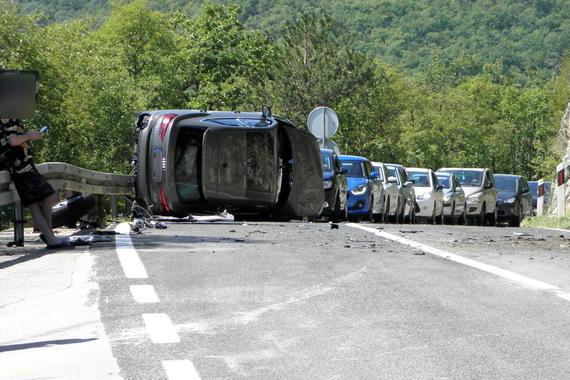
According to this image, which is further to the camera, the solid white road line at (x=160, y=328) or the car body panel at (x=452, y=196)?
the car body panel at (x=452, y=196)

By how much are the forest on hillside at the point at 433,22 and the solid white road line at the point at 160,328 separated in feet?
447

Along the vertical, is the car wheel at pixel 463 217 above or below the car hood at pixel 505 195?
below

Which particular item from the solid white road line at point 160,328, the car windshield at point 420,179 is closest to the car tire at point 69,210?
the solid white road line at point 160,328

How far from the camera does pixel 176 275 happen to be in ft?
28.2

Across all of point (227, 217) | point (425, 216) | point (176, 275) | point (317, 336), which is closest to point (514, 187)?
point (425, 216)

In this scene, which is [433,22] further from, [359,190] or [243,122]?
[243,122]

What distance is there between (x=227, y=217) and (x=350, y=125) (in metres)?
48.1

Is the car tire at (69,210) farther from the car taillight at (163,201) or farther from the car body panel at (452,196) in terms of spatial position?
the car body panel at (452,196)

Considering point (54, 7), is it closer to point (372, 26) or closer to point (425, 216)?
point (372, 26)

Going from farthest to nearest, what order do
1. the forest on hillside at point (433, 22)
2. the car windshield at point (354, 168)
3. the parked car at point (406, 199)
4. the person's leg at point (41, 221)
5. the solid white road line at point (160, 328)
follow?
the forest on hillside at point (433, 22) < the parked car at point (406, 199) < the car windshield at point (354, 168) < the person's leg at point (41, 221) < the solid white road line at point (160, 328)

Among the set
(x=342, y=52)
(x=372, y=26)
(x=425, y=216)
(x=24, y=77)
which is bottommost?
(x=425, y=216)

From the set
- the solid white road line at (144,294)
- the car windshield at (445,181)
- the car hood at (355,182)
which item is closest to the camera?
the solid white road line at (144,294)

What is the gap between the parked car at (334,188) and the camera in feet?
70.6

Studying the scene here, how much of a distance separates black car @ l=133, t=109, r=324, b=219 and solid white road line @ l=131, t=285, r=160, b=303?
858 cm
